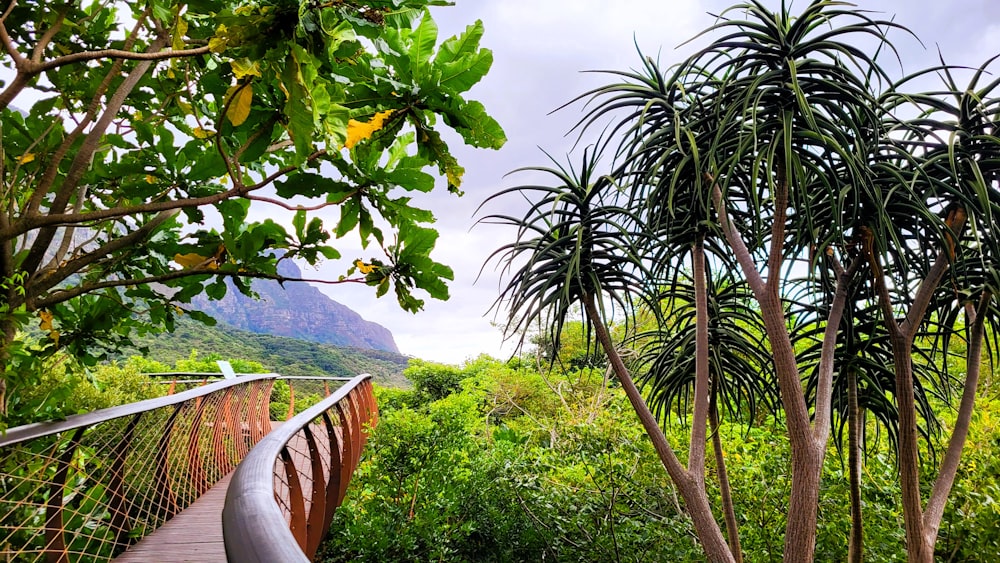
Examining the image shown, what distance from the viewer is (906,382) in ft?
10.7

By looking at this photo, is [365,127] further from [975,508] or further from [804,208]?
[975,508]

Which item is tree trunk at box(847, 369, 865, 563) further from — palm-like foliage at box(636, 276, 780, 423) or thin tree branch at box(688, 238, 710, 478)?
thin tree branch at box(688, 238, 710, 478)

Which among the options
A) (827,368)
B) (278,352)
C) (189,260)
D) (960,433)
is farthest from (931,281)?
(278,352)

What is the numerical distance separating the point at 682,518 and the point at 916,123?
157 inches

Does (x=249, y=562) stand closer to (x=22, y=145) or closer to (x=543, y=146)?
(x=22, y=145)

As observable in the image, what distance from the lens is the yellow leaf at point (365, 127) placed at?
4.21 ft

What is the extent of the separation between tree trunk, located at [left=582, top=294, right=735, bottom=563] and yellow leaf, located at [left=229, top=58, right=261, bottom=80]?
2.70 meters

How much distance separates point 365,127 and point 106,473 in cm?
174

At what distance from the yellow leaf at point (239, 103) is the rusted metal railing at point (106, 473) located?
99 centimetres

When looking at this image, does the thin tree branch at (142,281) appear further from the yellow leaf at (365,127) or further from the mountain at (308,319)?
the mountain at (308,319)

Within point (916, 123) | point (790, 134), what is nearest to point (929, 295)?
point (916, 123)

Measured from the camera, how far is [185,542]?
1.95 metres

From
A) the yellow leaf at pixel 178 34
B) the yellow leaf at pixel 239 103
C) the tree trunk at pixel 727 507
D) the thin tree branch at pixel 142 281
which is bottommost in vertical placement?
the tree trunk at pixel 727 507

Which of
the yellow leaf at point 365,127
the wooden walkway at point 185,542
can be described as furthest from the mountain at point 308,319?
the yellow leaf at point 365,127
